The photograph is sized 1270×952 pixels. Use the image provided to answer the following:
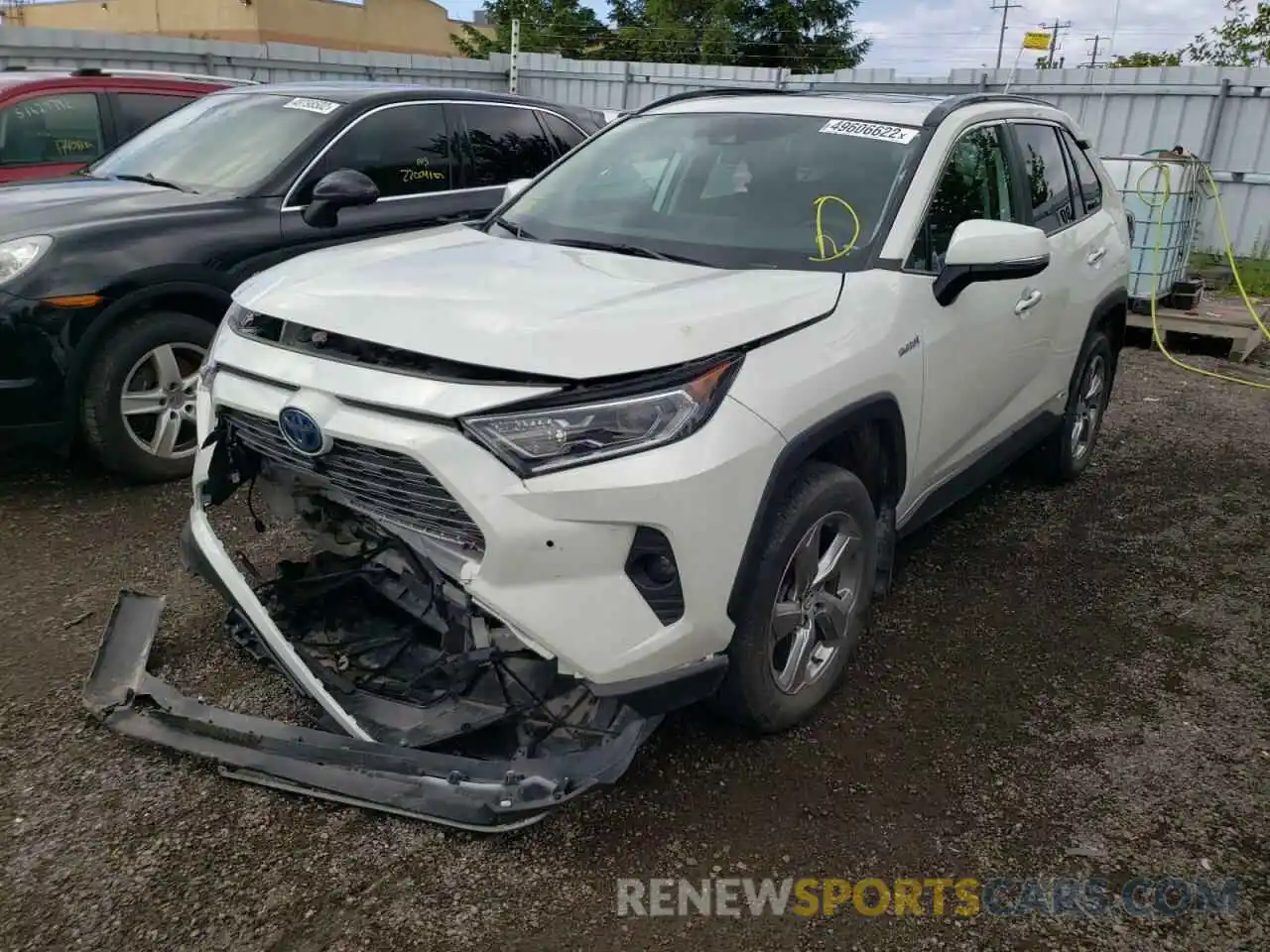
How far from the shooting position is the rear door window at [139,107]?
22.2ft

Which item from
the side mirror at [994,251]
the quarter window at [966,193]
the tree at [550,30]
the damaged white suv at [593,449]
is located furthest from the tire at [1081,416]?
the tree at [550,30]

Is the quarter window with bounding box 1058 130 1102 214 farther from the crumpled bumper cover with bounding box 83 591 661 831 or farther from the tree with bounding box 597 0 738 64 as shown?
the tree with bounding box 597 0 738 64

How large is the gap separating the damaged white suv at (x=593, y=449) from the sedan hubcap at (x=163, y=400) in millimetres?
1574

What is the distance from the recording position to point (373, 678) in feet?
8.96

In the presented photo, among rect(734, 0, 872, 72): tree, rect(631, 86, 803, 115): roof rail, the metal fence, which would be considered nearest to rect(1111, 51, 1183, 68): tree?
rect(734, 0, 872, 72): tree

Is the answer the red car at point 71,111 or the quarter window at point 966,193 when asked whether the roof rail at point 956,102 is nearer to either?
the quarter window at point 966,193

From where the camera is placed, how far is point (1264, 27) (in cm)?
2091

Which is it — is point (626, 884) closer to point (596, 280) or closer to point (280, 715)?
point (280, 715)

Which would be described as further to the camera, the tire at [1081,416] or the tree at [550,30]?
the tree at [550,30]

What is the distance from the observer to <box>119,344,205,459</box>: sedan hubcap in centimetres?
446

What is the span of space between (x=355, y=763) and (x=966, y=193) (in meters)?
2.81

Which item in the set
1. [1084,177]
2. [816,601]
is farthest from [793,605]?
[1084,177]

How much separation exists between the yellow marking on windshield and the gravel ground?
1.41 metres

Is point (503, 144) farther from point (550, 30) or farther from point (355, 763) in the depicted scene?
point (550, 30)
